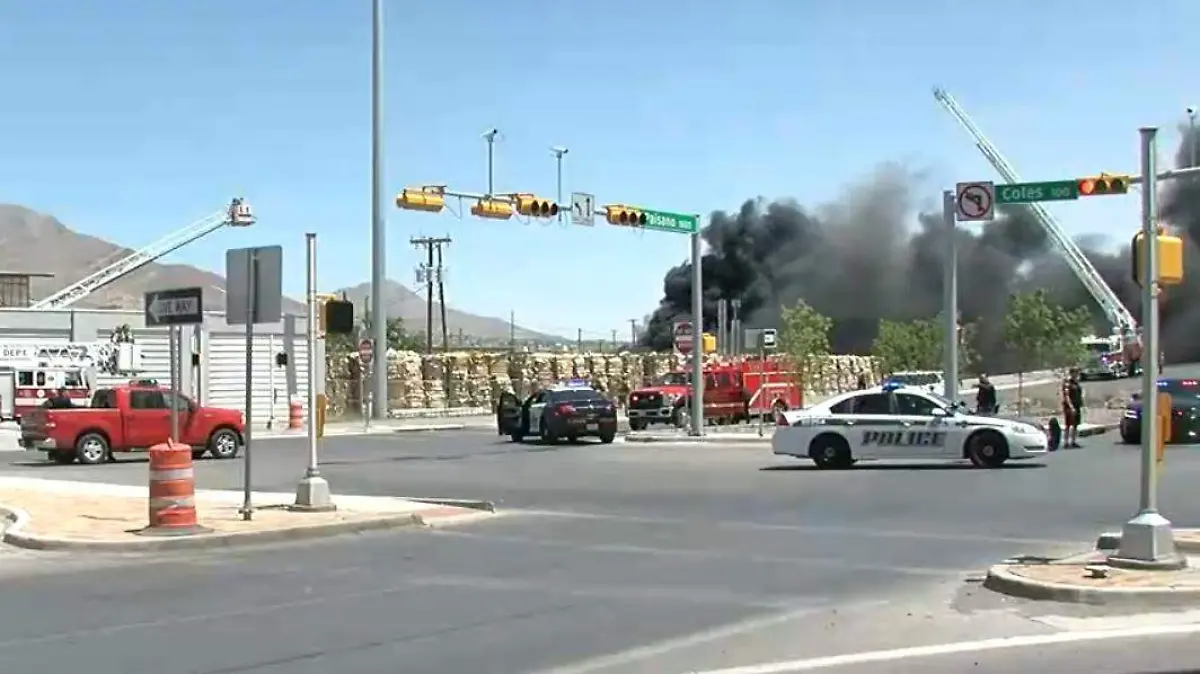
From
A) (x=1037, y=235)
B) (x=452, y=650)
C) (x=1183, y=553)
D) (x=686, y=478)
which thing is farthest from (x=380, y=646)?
(x=1037, y=235)

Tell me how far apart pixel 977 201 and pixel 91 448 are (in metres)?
20.9

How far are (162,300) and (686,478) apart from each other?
1086cm

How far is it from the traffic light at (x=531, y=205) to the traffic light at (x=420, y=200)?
1.95 m

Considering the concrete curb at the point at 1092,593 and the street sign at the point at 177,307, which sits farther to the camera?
the street sign at the point at 177,307

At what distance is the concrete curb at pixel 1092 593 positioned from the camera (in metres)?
10.6

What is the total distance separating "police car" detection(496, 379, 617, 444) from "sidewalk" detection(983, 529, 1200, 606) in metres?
26.2

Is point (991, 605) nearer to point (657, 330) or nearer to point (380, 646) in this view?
point (380, 646)

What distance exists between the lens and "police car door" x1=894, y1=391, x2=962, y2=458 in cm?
2656

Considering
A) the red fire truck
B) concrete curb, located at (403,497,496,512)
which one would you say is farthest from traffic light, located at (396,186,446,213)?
the red fire truck

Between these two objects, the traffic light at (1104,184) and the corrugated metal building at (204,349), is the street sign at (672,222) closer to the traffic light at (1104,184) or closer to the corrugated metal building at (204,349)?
the traffic light at (1104,184)

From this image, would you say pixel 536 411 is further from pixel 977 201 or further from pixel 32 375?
pixel 32 375

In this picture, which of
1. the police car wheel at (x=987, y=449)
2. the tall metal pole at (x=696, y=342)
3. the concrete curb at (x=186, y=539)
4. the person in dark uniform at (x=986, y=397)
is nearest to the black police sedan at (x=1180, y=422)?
the person in dark uniform at (x=986, y=397)

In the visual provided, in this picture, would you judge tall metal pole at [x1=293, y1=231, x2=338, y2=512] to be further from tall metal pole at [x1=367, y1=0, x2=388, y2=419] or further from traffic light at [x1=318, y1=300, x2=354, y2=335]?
tall metal pole at [x1=367, y1=0, x2=388, y2=419]

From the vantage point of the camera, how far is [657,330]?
119 meters
